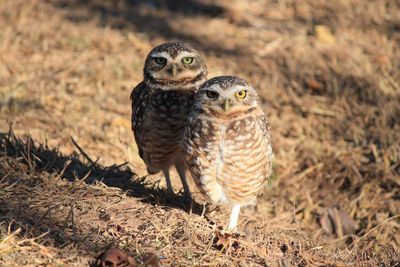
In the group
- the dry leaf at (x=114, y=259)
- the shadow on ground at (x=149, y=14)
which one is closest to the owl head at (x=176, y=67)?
the dry leaf at (x=114, y=259)

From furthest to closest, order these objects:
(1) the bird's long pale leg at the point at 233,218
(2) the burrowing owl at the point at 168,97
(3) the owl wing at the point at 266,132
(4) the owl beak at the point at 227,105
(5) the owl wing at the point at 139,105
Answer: (5) the owl wing at the point at 139,105
(2) the burrowing owl at the point at 168,97
(1) the bird's long pale leg at the point at 233,218
(3) the owl wing at the point at 266,132
(4) the owl beak at the point at 227,105

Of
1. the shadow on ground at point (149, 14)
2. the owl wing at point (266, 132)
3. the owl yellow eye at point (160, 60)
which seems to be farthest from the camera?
the shadow on ground at point (149, 14)

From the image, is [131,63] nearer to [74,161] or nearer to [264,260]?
[74,161]

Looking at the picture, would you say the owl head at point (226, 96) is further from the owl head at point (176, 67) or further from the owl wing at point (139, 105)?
the owl wing at point (139, 105)

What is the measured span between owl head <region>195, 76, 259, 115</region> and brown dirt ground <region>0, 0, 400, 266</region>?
0.80 metres

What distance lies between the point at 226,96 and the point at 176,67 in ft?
2.81

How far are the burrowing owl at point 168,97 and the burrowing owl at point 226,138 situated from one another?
0.45 m

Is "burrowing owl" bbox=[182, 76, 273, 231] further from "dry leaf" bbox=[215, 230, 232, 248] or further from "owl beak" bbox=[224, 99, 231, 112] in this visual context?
"dry leaf" bbox=[215, 230, 232, 248]

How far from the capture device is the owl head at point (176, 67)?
4953 mm

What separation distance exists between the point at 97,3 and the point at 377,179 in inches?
198

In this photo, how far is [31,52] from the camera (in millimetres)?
8203

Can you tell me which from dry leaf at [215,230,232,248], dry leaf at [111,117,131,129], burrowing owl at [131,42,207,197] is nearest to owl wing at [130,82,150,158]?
burrowing owl at [131,42,207,197]

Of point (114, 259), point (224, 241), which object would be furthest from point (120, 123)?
point (114, 259)

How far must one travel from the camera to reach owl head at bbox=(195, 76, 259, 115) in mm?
4207
